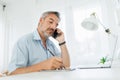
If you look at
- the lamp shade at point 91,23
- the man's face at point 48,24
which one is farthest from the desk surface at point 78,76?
the man's face at point 48,24

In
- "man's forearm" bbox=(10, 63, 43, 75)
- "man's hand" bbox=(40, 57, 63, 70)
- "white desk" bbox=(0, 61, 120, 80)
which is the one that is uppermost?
"white desk" bbox=(0, 61, 120, 80)

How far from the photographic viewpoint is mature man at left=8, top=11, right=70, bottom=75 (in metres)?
1.17

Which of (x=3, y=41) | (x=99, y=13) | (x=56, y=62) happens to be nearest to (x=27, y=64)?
(x=56, y=62)

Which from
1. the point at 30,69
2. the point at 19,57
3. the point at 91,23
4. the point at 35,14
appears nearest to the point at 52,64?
the point at 30,69

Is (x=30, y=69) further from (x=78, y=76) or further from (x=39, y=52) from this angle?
(x=78, y=76)

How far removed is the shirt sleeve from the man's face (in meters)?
0.29

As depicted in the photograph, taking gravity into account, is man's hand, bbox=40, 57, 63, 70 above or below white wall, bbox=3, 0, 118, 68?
below

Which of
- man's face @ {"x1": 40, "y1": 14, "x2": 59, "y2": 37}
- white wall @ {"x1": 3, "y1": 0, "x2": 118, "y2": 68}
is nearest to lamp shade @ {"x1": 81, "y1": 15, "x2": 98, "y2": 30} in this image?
man's face @ {"x1": 40, "y1": 14, "x2": 59, "y2": 37}

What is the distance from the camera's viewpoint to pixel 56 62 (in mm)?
1136

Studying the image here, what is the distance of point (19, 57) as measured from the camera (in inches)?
50.4

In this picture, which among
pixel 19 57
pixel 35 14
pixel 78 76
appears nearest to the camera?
pixel 78 76

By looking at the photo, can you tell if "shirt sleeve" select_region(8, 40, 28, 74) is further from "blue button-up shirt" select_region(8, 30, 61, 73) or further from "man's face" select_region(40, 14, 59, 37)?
"man's face" select_region(40, 14, 59, 37)

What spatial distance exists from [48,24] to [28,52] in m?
0.36

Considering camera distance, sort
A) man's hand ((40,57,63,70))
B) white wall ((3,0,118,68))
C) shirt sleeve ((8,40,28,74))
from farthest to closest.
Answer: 1. white wall ((3,0,118,68))
2. shirt sleeve ((8,40,28,74))
3. man's hand ((40,57,63,70))
